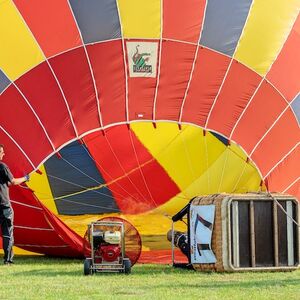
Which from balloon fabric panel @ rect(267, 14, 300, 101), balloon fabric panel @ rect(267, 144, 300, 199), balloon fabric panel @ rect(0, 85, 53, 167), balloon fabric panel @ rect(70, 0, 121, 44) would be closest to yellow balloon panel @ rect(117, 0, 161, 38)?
balloon fabric panel @ rect(70, 0, 121, 44)

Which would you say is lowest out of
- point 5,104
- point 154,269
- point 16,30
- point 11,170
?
point 154,269

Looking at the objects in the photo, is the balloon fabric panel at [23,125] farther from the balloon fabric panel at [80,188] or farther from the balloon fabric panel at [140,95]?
the balloon fabric panel at [80,188]

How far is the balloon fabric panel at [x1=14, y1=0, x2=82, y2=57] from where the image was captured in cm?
915

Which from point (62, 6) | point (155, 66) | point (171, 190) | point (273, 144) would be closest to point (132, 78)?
point (155, 66)

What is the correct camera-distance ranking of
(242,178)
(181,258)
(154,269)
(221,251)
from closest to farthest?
(221,251) < (154,269) < (181,258) < (242,178)

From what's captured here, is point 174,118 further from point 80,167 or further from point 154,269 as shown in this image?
point 80,167

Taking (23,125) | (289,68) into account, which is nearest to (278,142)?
(289,68)

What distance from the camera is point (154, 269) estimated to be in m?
8.46

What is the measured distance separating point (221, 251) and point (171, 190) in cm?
436

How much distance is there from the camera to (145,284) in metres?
6.82

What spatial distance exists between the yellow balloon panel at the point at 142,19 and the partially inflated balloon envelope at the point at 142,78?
0.03 feet

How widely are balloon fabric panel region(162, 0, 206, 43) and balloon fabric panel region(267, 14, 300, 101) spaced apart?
98cm

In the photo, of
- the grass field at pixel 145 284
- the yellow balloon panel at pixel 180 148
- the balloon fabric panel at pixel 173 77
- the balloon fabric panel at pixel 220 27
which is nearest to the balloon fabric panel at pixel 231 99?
the balloon fabric panel at pixel 220 27

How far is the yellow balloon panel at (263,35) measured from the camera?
951 cm
